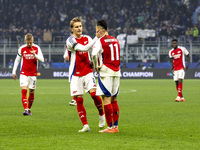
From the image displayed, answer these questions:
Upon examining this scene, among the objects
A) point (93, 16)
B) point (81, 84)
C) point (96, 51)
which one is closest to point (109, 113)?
point (81, 84)

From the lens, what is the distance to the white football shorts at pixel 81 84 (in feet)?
27.9

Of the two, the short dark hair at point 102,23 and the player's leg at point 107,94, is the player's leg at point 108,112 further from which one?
the short dark hair at point 102,23

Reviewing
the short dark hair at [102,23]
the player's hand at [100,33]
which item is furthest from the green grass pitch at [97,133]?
the short dark hair at [102,23]

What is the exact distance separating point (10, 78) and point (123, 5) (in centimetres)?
1501

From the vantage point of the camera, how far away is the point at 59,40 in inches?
1560

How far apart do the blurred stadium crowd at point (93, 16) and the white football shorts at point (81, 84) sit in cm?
3218

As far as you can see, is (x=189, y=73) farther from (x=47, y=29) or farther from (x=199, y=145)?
(x=199, y=145)

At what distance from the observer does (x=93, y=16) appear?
45.6 m

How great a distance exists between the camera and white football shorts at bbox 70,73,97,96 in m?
8.50

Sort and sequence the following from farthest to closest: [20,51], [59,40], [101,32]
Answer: [59,40], [20,51], [101,32]

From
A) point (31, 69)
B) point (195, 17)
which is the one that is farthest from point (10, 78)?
point (31, 69)

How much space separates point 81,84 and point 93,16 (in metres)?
37.4

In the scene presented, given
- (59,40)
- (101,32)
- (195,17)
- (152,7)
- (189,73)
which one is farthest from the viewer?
(152,7)

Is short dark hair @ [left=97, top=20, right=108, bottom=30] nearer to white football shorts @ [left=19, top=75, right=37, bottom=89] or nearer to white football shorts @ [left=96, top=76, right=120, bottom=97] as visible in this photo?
white football shorts @ [left=96, top=76, right=120, bottom=97]
